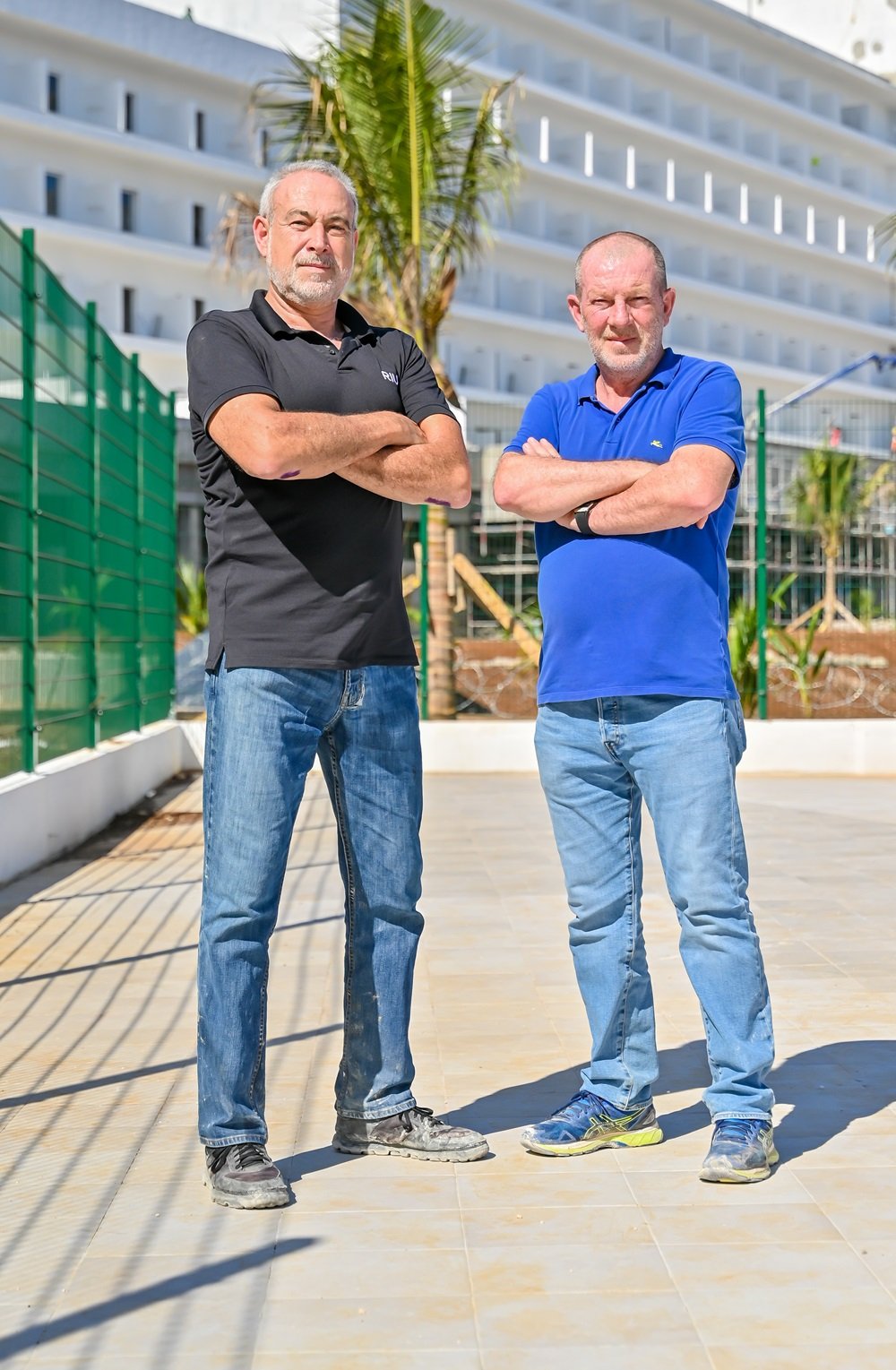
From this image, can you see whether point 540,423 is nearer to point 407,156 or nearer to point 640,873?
point 640,873

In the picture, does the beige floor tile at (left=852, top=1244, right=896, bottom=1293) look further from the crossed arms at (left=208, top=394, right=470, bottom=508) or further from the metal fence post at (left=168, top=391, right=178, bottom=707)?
the metal fence post at (left=168, top=391, right=178, bottom=707)

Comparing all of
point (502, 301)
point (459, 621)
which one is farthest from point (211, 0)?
point (459, 621)

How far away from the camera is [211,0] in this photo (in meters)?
55.6

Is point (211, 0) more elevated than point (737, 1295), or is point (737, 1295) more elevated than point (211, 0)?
point (211, 0)

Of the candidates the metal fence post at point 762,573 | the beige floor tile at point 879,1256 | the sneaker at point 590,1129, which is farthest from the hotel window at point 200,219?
the beige floor tile at point 879,1256

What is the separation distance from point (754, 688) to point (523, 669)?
292 centimetres

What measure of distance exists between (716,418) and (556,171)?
188ft

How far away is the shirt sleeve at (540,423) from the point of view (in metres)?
4.23

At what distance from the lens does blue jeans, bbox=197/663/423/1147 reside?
3.80 m

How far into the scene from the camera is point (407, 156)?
53.7 feet

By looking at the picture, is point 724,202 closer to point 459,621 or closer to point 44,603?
point 459,621

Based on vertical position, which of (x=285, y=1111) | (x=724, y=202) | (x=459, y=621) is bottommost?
(x=285, y=1111)

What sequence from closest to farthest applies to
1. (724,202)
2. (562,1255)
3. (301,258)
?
(562,1255) < (301,258) < (724,202)

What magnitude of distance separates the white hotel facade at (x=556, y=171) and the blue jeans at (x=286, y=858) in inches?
921
